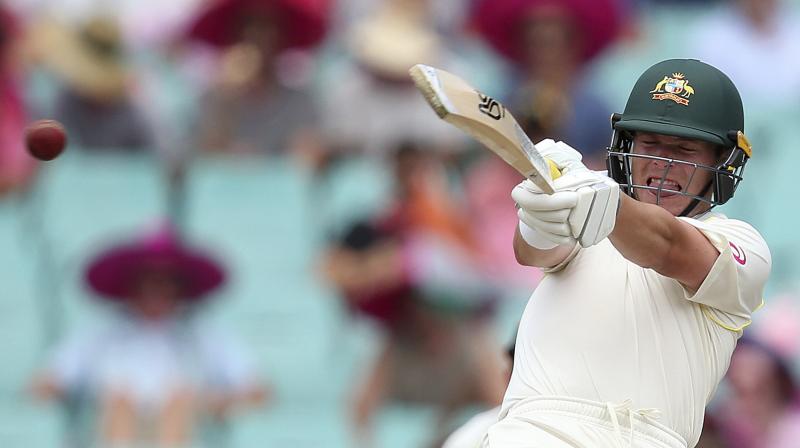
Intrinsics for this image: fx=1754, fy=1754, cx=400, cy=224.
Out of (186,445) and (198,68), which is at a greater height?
(198,68)

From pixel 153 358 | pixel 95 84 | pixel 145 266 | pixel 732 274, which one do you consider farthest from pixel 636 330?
pixel 95 84

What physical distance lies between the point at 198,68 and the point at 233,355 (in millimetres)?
2490

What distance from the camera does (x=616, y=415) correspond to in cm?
400

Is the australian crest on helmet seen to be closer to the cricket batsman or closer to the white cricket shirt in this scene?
the cricket batsman

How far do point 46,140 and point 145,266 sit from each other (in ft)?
15.5

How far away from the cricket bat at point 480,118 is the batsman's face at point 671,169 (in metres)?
0.62

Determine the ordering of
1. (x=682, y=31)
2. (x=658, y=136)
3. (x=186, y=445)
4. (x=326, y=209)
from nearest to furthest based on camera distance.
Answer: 1. (x=658, y=136)
2. (x=186, y=445)
3. (x=326, y=209)
4. (x=682, y=31)

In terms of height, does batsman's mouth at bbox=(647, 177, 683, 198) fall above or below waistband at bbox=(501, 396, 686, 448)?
above

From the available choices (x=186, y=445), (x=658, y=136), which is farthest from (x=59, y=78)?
(x=658, y=136)

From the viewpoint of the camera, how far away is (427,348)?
8930mm

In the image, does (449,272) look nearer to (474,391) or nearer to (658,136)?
(474,391)

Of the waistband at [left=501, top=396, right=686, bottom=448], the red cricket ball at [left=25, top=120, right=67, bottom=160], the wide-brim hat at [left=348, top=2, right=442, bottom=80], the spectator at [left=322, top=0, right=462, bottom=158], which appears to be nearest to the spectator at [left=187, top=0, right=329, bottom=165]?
the spectator at [left=322, top=0, right=462, bottom=158]

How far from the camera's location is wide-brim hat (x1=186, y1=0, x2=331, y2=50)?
33.4 ft

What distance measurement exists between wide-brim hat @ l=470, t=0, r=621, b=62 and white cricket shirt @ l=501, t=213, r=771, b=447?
5.82m
